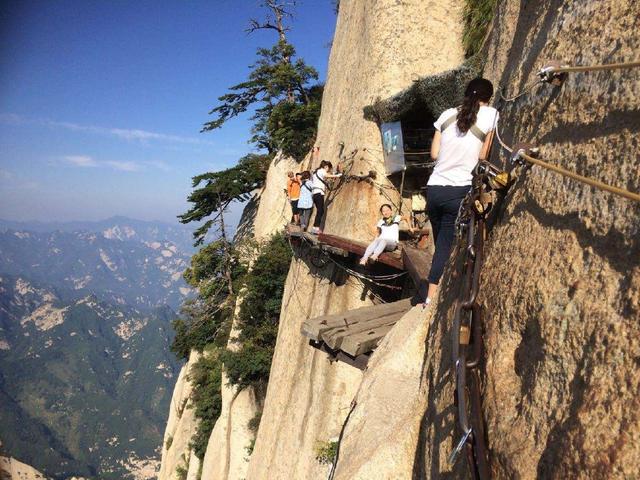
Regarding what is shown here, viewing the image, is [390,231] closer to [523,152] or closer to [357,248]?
[357,248]

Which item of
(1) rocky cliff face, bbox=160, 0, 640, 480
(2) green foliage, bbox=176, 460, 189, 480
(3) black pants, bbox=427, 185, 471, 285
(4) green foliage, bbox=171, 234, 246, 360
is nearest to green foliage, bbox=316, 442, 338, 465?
(1) rocky cliff face, bbox=160, 0, 640, 480

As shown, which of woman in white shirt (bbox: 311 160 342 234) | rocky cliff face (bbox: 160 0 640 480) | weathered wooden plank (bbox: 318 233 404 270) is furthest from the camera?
woman in white shirt (bbox: 311 160 342 234)

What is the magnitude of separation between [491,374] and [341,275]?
8.31 m

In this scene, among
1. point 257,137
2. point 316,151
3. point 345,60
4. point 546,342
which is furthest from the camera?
point 257,137

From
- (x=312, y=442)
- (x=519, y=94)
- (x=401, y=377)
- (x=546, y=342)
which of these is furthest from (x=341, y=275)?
(x=546, y=342)

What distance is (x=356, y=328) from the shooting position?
6164 millimetres

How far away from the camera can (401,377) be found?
3.95m

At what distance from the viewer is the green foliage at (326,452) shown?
6645 mm

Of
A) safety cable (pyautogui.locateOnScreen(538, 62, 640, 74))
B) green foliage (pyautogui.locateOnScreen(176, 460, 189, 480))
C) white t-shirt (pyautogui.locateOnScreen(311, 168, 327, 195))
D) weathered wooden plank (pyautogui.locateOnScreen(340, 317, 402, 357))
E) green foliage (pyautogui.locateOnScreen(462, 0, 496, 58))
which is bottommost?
green foliage (pyautogui.locateOnScreen(176, 460, 189, 480))

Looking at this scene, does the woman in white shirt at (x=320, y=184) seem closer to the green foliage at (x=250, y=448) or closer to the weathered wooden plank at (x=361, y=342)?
the weathered wooden plank at (x=361, y=342)

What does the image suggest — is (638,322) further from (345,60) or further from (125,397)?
(125,397)

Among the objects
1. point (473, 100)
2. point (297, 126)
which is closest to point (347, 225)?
point (473, 100)

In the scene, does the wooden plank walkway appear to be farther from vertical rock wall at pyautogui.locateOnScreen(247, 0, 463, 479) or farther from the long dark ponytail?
the long dark ponytail

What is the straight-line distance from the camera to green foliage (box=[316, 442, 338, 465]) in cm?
664
